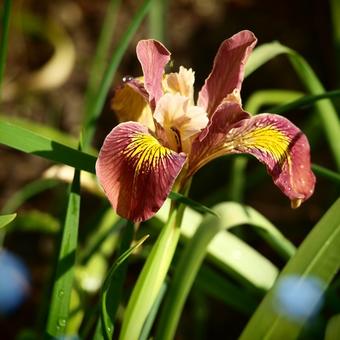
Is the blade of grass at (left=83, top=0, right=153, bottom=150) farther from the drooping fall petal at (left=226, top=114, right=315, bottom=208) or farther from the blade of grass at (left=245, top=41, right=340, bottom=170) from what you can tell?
the drooping fall petal at (left=226, top=114, right=315, bottom=208)

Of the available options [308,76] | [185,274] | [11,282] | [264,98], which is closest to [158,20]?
[264,98]

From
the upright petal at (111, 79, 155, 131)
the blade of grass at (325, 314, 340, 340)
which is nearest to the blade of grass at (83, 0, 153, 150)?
the upright petal at (111, 79, 155, 131)

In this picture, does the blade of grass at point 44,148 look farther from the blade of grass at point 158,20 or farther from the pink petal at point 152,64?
the blade of grass at point 158,20

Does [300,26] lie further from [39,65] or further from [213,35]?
[39,65]

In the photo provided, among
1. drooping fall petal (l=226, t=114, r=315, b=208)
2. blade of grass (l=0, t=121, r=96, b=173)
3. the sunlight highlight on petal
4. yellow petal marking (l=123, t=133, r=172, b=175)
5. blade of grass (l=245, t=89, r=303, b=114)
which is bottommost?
blade of grass (l=245, t=89, r=303, b=114)

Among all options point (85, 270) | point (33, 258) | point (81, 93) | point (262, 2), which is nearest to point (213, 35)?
point (262, 2)

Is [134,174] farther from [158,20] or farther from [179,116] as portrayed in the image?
[158,20]

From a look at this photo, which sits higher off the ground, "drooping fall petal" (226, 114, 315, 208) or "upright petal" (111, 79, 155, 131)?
"drooping fall petal" (226, 114, 315, 208)
